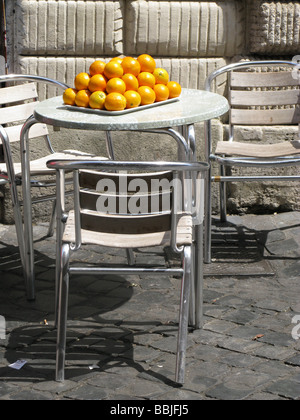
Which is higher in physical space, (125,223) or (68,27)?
(68,27)

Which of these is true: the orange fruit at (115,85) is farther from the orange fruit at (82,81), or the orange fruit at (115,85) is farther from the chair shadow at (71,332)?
the chair shadow at (71,332)

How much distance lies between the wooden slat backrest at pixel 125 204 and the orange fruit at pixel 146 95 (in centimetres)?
64

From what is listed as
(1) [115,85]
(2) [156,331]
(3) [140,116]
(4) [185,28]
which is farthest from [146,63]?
(4) [185,28]

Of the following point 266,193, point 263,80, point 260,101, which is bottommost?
point 266,193

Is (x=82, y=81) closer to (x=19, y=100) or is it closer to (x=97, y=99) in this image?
(x=97, y=99)

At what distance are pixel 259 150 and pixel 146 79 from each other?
4.45ft

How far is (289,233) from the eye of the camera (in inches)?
221

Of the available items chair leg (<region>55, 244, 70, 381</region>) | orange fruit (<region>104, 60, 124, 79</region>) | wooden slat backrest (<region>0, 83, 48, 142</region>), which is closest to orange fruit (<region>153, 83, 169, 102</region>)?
orange fruit (<region>104, 60, 124, 79</region>)

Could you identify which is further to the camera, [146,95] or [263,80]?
[263,80]

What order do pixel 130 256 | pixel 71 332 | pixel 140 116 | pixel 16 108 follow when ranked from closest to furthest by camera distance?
pixel 140 116, pixel 71 332, pixel 130 256, pixel 16 108

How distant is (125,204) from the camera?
11.4 feet

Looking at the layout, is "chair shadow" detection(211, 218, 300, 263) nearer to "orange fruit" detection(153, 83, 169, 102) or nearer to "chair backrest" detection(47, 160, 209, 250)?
"orange fruit" detection(153, 83, 169, 102)

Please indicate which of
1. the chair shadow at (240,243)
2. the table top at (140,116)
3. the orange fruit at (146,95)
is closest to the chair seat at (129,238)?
the table top at (140,116)

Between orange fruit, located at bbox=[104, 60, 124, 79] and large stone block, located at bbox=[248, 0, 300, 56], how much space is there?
6.84 ft
